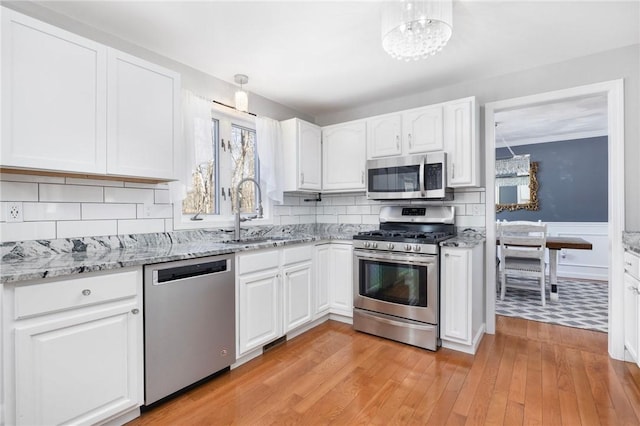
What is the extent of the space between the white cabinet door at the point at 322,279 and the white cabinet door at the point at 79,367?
5.51ft

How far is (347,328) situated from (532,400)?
1572 millimetres

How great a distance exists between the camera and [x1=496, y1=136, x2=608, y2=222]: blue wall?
514 cm

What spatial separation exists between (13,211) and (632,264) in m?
3.84

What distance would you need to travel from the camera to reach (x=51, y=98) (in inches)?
65.1

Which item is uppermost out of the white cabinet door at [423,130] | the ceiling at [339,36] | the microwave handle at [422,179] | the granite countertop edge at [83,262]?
the ceiling at [339,36]

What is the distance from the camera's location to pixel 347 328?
312 centimetres

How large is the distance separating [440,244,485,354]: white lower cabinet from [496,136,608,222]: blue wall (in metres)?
3.97

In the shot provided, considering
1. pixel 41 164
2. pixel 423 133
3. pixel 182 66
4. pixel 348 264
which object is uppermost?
pixel 182 66

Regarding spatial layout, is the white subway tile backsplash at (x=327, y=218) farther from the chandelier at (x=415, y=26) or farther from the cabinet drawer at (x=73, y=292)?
the cabinet drawer at (x=73, y=292)

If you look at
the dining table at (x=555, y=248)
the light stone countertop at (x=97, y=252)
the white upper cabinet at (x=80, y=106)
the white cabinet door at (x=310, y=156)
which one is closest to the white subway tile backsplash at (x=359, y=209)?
the white cabinet door at (x=310, y=156)

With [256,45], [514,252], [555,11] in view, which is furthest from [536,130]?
[256,45]

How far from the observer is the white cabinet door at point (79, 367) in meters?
1.37

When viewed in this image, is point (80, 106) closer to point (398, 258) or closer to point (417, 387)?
point (398, 258)

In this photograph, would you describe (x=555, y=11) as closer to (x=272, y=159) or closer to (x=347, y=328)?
(x=272, y=159)
